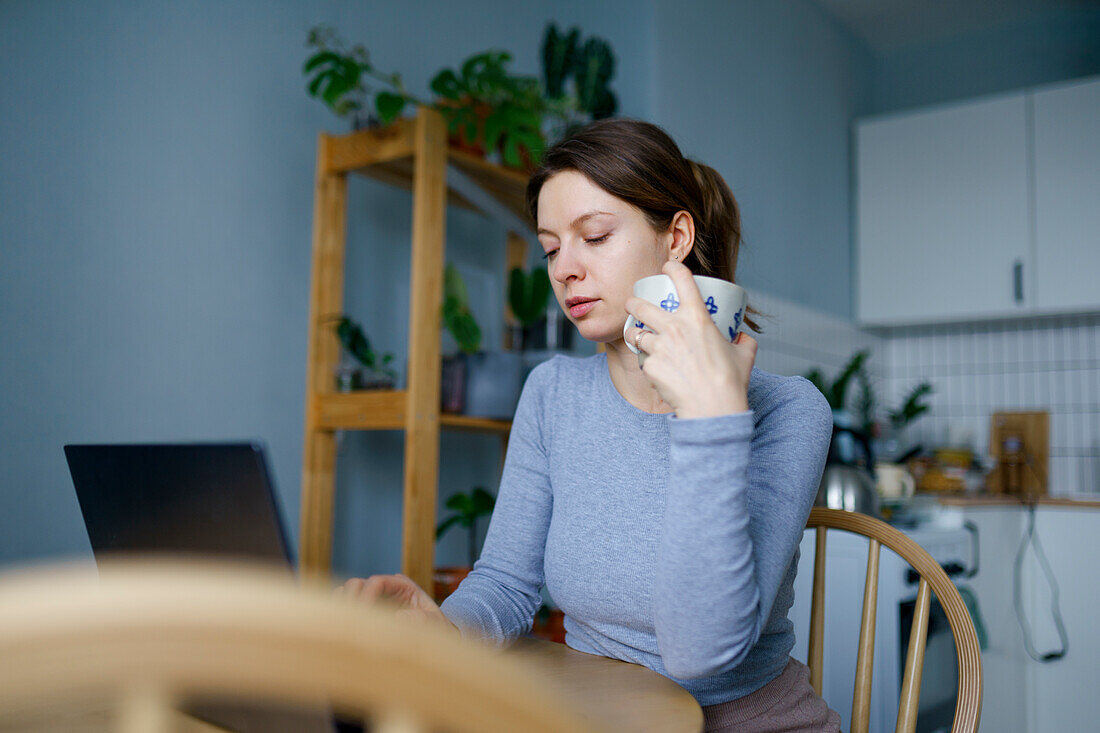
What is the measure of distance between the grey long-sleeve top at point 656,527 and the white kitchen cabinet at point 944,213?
2.83 metres

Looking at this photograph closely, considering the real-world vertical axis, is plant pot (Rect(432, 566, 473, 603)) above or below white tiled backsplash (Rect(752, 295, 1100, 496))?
below

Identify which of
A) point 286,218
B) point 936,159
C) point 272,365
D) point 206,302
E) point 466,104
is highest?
point 936,159

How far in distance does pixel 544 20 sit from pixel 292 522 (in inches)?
71.6

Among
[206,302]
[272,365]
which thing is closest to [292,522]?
[272,365]

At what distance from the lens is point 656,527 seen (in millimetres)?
966

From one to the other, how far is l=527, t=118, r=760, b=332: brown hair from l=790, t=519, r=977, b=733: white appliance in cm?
106

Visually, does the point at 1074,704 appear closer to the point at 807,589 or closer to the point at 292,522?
the point at 807,589

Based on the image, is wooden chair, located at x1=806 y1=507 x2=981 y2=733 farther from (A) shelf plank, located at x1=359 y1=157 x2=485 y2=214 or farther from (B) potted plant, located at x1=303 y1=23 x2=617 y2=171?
(A) shelf plank, located at x1=359 y1=157 x2=485 y2=214

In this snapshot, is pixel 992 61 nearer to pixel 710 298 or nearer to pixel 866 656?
pixel 866 656

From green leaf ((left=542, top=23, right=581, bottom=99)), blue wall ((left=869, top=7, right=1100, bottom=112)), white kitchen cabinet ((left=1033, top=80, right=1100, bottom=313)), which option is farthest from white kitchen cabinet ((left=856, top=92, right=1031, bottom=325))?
green leaf ((left=542, top=23, right=581, bottom=99))

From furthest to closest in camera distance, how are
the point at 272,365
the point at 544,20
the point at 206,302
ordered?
the point at 544,20, the point at 272,365, the point at 206,302

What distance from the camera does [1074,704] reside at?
270 cm

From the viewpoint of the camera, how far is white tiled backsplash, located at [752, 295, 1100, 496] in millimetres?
3373

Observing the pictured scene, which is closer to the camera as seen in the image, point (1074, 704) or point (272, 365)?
point (272, 365)
